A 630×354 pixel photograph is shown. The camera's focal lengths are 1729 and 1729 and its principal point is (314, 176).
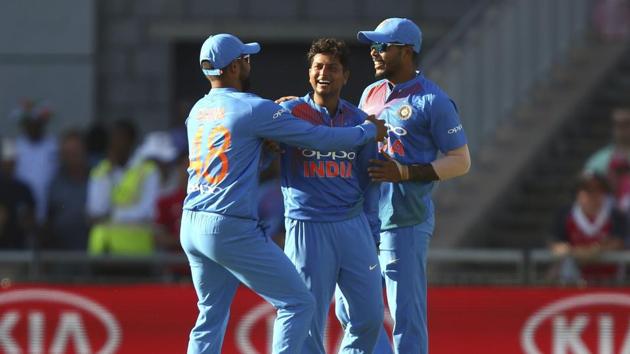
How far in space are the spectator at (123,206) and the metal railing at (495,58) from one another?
9.42 ft

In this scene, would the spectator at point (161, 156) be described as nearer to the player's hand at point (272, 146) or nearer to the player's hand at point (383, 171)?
the player's hand at point (272, 146)

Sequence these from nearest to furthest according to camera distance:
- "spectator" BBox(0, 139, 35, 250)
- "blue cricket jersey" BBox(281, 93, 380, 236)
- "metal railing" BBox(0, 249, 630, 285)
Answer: "blue cricket jersey" BBox(281, 93, 380, 236)
"metal railing" BBox(0, 249, 630, 285)
"spectator" BBox(0, 139, 35, 250)

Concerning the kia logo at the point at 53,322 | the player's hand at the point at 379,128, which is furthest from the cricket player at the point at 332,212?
the kia logo at the point at 53,322

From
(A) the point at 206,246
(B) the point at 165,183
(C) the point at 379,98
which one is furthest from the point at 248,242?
(B) the point at 165,183

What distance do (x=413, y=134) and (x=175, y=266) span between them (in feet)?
14.5

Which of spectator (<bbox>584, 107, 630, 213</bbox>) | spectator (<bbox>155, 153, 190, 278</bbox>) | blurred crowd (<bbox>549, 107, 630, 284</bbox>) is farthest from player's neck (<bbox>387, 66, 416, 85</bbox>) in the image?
spectator (<bbox>155, 153, 190, 278</bbox>)

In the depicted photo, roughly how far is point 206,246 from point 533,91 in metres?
8.44

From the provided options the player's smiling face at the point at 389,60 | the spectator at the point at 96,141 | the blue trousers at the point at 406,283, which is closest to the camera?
the player's smiling face at the point at 389,60

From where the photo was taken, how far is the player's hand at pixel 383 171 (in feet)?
30.5

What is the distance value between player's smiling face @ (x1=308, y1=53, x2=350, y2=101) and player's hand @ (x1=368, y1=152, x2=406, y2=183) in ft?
1.49

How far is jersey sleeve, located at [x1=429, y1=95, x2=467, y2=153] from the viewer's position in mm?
9492

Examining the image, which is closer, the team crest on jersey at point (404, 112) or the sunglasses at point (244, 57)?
the sunglasses at point (244, 57)

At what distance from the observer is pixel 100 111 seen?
707 inches

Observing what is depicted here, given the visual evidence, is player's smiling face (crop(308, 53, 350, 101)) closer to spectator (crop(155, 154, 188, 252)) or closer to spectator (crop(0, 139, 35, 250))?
spectator (crop(155, 154, 188, 252))
